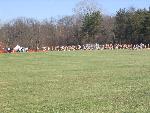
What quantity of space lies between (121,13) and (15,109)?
251 feet

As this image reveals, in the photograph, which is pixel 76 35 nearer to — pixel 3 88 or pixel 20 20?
pixel 20 20

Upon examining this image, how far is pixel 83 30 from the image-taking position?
9012 centimetres

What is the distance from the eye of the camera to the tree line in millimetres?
82812

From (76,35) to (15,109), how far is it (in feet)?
281

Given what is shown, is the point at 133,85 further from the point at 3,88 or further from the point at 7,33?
the point at 7,33

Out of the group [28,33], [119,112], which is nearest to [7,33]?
[28,33]

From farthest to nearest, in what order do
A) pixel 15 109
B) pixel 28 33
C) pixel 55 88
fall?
pixel 28 33 < pixel 55 88 < pixel 15 109

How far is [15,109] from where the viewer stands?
11.8 m

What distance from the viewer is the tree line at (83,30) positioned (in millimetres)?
82812

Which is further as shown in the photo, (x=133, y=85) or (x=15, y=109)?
(x=133, y=85)

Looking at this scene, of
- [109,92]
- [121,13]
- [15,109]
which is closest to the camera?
[15,109]

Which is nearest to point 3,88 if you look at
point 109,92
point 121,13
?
point 109,92

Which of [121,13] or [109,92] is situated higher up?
[121,13]

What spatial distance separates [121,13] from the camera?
8681 cm
